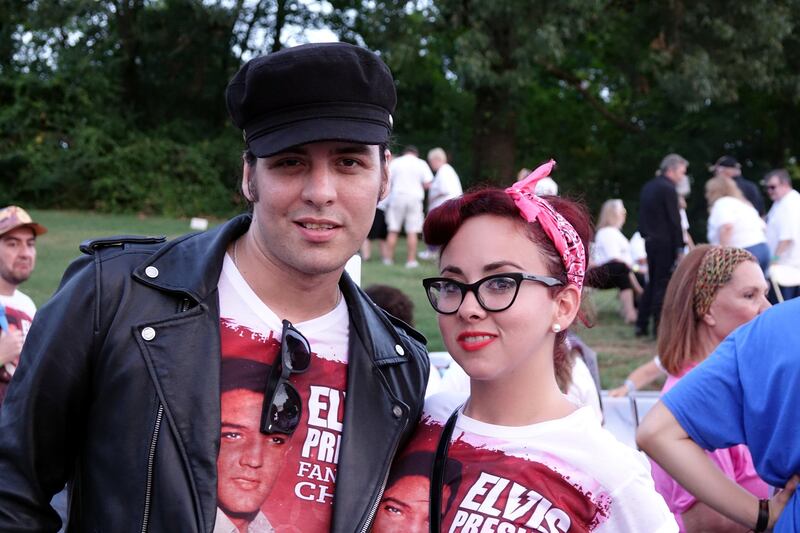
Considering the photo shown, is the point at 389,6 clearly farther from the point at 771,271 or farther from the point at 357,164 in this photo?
the point at 357,164

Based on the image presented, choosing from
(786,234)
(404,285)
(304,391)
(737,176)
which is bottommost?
(404,285)

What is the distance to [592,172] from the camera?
1053 inches

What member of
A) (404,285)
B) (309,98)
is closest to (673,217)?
(404,285)

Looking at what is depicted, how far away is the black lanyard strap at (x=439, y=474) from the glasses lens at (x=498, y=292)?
35 cm

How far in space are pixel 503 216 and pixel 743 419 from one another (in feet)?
3.32

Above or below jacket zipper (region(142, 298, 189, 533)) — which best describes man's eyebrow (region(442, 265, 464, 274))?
above

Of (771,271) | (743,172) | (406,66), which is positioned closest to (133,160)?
(406,66)

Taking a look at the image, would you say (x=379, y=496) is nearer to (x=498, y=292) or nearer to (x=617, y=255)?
(x=498, y=292)

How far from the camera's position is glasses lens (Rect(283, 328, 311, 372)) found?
86.7 inches

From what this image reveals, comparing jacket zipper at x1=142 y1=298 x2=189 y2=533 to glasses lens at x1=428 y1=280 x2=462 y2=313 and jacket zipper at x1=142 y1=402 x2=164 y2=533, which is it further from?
glasses lens at x1=428 y1=280 x2=462 y2=313

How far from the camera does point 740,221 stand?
920cm

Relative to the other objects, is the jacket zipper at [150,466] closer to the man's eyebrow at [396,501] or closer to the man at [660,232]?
the man's eyebrow at [396,501]

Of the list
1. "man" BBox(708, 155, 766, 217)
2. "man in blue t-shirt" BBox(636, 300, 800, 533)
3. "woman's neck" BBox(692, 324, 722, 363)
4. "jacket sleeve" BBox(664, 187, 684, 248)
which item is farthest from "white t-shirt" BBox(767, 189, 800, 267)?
"man in blue t-shirt" BBox(636, 300, 800, 533)

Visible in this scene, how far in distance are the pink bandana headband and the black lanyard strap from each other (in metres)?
0.48
